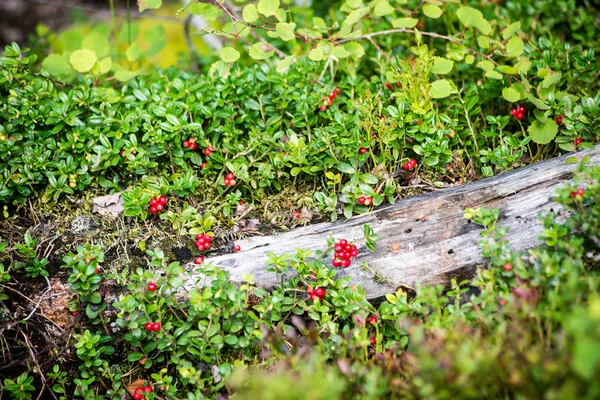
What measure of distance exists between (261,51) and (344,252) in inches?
59.6

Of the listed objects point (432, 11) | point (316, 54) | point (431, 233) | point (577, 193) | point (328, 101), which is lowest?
point (431, 233)

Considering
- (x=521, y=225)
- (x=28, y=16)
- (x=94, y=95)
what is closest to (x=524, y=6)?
(x=521, y=225)

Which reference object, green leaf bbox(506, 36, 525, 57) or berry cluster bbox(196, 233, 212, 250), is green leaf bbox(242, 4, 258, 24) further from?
green leaf bbox(506, 36, 525, 57)

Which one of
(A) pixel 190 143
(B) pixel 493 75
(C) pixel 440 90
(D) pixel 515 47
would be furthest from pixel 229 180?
(D) pixel 515 47

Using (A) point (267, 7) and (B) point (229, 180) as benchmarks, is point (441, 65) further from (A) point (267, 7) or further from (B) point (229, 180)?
(B) point (229, 180)

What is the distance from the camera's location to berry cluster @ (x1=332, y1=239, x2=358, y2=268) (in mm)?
2836

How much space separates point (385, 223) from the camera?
3.04 m

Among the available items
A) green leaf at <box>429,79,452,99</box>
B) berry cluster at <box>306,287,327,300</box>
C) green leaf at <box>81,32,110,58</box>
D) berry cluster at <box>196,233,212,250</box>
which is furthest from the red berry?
green leaf at <box>81,32,110,58</box>

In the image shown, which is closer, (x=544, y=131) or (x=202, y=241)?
(x=202, y=241)

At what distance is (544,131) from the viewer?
3232mm

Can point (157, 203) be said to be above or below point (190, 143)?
below

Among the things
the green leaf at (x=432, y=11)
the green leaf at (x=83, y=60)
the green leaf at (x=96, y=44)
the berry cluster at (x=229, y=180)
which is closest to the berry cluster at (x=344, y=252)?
the berry cluster at (x=229, y=180)

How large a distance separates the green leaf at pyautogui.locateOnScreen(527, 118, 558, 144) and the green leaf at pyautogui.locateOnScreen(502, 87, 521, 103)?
224 millimetres

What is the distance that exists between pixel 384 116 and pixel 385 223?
29.8 inches
